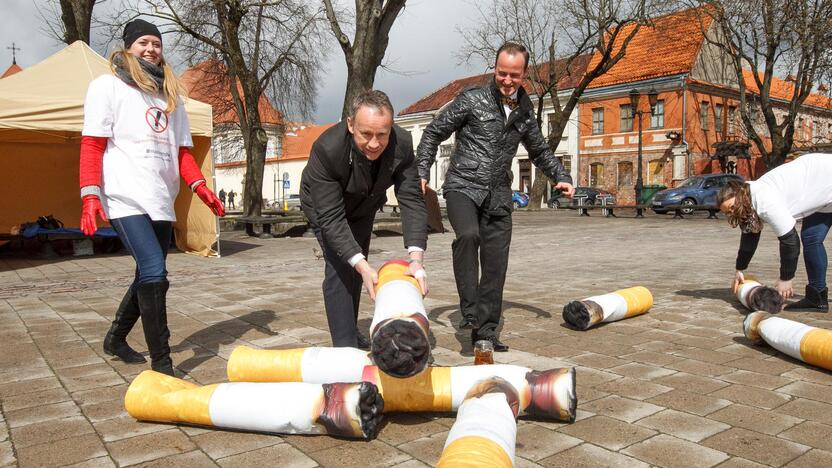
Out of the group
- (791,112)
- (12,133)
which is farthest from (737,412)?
Answer: (791,112)

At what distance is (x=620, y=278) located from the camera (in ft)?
26.5

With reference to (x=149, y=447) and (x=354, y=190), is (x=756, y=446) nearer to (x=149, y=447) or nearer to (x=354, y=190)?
(x=354, y=190)

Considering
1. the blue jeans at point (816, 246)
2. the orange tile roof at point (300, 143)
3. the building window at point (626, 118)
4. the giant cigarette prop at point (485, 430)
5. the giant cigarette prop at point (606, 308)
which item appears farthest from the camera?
the orange tile roof at point (300, 143)

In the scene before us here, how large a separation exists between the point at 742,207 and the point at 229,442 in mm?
4383

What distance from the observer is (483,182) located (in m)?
4.42

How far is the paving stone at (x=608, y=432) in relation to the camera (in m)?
2.81

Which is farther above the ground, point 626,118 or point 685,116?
point 626,118

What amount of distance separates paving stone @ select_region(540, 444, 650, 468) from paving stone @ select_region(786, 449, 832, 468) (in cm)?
60

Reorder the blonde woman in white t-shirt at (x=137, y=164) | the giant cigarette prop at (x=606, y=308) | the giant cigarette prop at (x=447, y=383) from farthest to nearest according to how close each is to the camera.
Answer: the giant cigarette prop at (x=606, y=308) < the blonde woman in white t-shirt at (x=137, y=164) < the giant cigarette prop at (x=447, y=383)

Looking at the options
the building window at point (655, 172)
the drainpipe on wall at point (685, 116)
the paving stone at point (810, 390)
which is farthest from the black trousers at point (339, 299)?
the building window at point (655, 172)

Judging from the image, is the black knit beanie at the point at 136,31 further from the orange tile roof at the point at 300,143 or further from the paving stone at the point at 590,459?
the orange tile roof at the point at 300,143

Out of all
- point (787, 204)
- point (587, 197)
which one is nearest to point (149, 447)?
point (787, 204)

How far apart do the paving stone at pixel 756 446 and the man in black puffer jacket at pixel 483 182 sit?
1.72 metres

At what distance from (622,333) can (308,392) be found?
2970 millimetres
